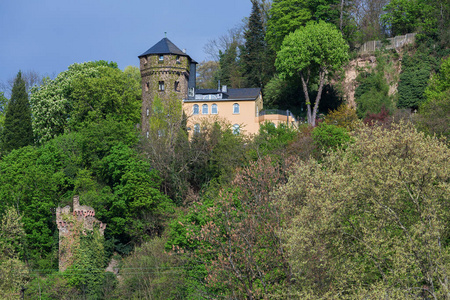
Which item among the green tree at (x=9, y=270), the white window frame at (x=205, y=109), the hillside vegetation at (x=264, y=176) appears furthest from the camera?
the white window frame at (x=205, y=109)

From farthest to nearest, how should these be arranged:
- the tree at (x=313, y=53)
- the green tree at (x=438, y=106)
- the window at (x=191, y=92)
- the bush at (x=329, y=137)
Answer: the window at (x=191, y=92)
the tree at (x=313, y=53)
the bush at (x=329, y=137)
the green tree at (x=438, y=106)

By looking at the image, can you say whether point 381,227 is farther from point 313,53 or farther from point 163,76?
point 163,76

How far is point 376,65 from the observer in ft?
203

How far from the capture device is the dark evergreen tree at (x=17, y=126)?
56928 millimetres

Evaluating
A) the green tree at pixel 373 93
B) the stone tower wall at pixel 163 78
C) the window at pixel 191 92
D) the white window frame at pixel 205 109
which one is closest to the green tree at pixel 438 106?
the green tree at pixel 373 93

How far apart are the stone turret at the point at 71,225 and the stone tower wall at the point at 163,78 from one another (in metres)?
13.9

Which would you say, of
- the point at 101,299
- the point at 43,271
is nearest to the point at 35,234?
the point at 43,271

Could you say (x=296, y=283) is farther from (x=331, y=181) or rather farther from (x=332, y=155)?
(x=332, y=155)

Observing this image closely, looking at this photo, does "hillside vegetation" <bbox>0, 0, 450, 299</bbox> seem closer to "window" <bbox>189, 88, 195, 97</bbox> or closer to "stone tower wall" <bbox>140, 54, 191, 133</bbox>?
"stone tower wall" <bbox>140, 54, 191, 133</bbox>

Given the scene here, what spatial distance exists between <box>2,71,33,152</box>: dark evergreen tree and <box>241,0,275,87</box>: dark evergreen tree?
2206 cm

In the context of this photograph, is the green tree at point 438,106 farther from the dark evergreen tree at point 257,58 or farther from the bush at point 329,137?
the dark evergreen tree at point 257,58

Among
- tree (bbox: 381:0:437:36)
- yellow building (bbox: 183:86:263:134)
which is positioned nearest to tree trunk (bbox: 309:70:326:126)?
yellow building (bbox: 183:86:263:134)

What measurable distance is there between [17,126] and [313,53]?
27.0 metres

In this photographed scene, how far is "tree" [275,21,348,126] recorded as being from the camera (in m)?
55.0
